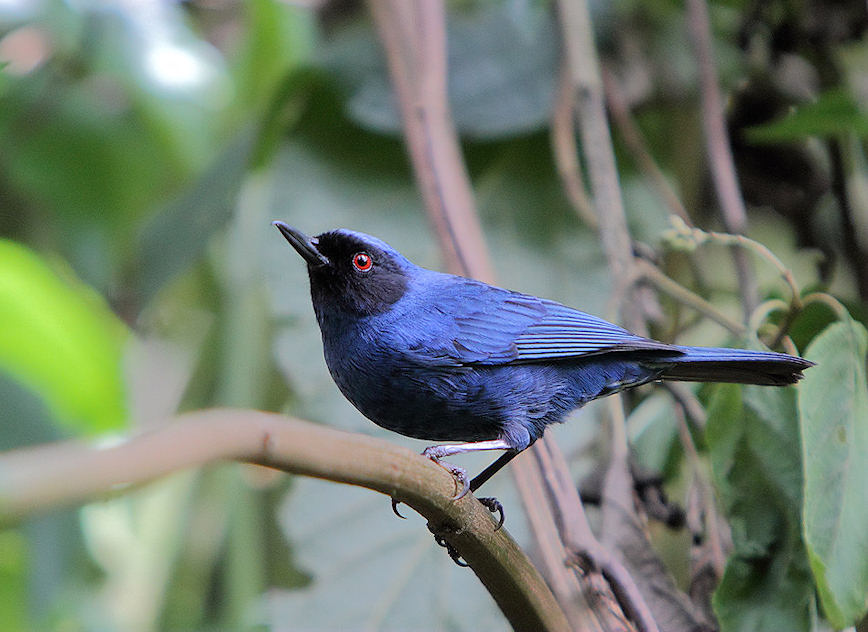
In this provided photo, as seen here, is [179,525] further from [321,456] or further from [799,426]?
[321,456]

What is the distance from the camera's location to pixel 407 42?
2.84m

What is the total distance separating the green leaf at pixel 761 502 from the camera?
6.62 ft

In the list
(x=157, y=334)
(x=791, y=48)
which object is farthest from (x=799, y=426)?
(x=157, y=334)

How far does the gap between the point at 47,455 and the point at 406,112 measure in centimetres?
212

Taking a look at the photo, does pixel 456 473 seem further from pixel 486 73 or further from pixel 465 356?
pixel 486 73

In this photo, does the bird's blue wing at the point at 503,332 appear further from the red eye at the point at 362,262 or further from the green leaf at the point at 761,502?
the green leaf at the point at 761,502

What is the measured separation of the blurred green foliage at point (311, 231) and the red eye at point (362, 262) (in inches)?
29.9

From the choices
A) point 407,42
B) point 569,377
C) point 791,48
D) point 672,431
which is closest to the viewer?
point 569,377

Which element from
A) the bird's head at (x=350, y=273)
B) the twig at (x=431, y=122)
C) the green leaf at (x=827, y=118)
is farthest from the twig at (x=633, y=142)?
the bird's head at (x=350, y=273)

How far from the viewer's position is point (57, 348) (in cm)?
279

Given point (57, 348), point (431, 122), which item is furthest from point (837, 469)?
point (57, 348)

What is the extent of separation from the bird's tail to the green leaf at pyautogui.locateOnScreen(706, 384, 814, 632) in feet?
0.36

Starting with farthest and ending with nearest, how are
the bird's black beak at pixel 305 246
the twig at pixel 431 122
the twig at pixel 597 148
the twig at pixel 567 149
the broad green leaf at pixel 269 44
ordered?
the broad green leaf at pixel 269 44 < the twig at pixel 567 149 < the twig at pixel 597 148 < the twig at pixel 431 122 < the bird's black beak at pixel 305 246

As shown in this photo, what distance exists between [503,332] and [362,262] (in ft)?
1.15
